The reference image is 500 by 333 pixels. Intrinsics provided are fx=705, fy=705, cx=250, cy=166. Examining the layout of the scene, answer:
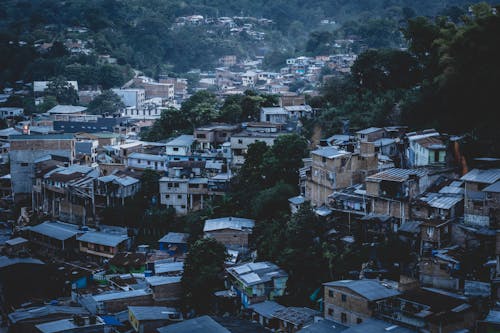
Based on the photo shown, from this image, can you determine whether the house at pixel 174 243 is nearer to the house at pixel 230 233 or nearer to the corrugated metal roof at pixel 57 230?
the house at pixel 230 233

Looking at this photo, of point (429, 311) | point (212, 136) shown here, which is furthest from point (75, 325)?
point (212, 136)

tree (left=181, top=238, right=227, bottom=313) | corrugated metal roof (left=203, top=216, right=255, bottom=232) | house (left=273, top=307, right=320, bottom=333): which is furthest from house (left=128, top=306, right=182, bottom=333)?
corrugated metal roof (left=203, top=216, right=255, bottom=232)

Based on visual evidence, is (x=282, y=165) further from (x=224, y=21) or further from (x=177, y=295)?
(x=224, y=21)

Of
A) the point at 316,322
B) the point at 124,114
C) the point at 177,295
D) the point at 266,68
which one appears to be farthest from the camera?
the point at 266,68

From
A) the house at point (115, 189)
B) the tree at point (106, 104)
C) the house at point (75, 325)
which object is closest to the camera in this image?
the house at point (75, 325)

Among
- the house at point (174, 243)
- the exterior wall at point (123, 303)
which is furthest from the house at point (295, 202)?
the exterior wall at point (123, 303)

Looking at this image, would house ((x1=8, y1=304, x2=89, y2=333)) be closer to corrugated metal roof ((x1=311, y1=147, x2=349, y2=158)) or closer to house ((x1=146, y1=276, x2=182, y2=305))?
house ((x1=146, y1=276, x2=182, y2=305))

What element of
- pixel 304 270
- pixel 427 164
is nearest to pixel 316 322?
pixel 304 270
